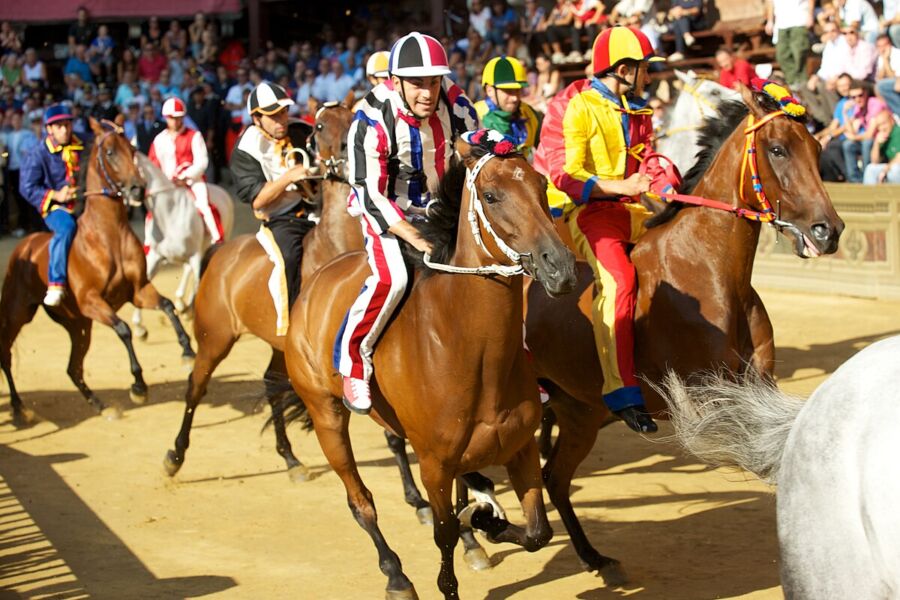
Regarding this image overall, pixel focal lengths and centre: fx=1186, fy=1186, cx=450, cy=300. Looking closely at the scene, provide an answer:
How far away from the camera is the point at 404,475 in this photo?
24.8 feet

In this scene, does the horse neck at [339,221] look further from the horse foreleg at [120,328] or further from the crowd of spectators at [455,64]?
the crowd of spectators at [455,64]

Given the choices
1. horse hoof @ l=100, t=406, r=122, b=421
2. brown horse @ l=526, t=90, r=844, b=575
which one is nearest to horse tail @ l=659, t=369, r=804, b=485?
brown horse @ l=526, t=90, r=844, b=575

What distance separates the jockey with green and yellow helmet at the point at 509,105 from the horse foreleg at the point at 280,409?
2536mm

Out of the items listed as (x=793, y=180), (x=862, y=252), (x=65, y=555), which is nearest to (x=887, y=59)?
(x=862, y=252)

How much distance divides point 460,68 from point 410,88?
16.5 meters

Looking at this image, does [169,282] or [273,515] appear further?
[169,282]

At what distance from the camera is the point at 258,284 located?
8.41 meters

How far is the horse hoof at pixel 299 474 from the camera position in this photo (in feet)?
27.5

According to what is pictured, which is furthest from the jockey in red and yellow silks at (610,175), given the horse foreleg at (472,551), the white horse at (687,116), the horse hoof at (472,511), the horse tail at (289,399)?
the white horse at (687,116)

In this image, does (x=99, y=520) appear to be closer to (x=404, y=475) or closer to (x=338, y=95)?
(x=404, y=475)

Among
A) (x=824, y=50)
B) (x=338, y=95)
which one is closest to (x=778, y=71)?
(x=824, y=50)

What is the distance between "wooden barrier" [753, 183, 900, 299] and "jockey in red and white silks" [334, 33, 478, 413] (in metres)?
8.11

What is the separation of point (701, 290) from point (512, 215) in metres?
1.73

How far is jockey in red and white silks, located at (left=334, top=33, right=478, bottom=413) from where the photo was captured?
18.4 ft
